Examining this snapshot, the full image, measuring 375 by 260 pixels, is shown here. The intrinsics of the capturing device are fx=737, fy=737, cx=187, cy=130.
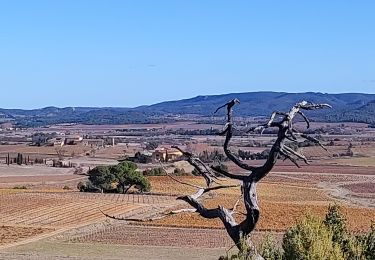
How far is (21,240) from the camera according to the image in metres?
41.5

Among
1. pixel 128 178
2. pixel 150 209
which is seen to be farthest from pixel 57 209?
pixel 128 178

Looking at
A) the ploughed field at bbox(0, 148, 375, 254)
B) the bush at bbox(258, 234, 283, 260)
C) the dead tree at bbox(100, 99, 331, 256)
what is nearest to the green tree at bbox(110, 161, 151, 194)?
the ploughed field at bbox(0, 148, 375, 254)

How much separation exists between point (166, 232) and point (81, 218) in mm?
9031

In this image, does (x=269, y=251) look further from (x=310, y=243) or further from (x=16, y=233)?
(x=16, y=233)

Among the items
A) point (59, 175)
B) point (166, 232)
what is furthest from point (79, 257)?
point (59, 175)

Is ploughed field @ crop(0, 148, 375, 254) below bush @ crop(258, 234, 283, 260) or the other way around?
below

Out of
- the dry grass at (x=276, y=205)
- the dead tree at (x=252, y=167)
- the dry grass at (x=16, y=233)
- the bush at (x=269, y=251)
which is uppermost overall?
the dead tree at (x=252, y=167)

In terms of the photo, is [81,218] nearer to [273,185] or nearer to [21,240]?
[21,240]

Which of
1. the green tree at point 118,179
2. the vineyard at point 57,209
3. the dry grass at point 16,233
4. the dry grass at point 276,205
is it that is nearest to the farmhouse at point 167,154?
the dry grass at point 276,205

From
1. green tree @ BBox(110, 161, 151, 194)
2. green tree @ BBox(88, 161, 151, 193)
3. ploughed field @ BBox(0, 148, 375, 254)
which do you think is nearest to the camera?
ploughed field @ BBox(0, 148, 375, 254)

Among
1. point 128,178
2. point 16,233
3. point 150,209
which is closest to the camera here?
point 16,233

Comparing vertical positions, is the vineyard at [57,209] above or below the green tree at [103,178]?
below

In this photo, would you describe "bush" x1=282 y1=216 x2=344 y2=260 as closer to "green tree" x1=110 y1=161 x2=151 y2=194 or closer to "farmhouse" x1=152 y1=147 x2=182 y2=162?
"green tree" x1=110 y1=161 x2=151 y2=194

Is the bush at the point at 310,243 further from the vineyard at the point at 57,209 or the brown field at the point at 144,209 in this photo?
the vineyard at the point at 57,209
